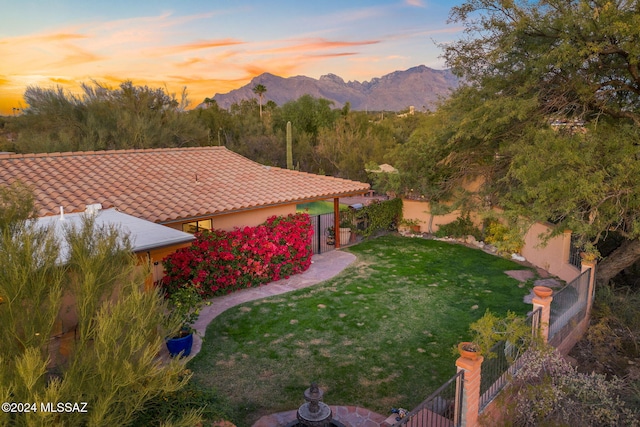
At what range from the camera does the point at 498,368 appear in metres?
6.78

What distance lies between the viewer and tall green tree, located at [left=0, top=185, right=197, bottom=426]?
2916 millimetres

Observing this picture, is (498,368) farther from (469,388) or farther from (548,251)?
(548,251)

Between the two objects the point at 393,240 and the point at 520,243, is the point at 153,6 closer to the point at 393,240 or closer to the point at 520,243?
the point at 393,240

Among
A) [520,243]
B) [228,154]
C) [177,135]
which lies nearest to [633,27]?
[520,243]

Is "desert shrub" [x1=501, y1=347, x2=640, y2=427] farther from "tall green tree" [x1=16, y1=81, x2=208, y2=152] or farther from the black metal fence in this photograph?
"tall green tree" [x1=16, y1=81, x2=208, y2=152]

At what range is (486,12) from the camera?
11695 millimetres

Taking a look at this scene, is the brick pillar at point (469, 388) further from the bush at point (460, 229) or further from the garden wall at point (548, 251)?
the bush at point (460, 229)

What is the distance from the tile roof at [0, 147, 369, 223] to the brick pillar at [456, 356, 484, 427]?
839 centimetres

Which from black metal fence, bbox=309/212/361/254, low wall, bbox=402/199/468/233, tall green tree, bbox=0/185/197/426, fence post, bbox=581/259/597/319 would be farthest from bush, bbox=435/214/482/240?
tall green tree, bbox=0/185/197/426

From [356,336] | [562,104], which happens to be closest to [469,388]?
[356,336]

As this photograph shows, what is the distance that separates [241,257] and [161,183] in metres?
3.71

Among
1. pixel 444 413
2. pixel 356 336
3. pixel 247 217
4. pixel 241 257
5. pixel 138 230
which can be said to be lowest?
pixel 356 336

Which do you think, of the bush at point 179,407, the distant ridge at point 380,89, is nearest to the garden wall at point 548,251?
the bush at point 179,407

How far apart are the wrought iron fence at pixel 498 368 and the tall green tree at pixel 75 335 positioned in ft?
14.9
